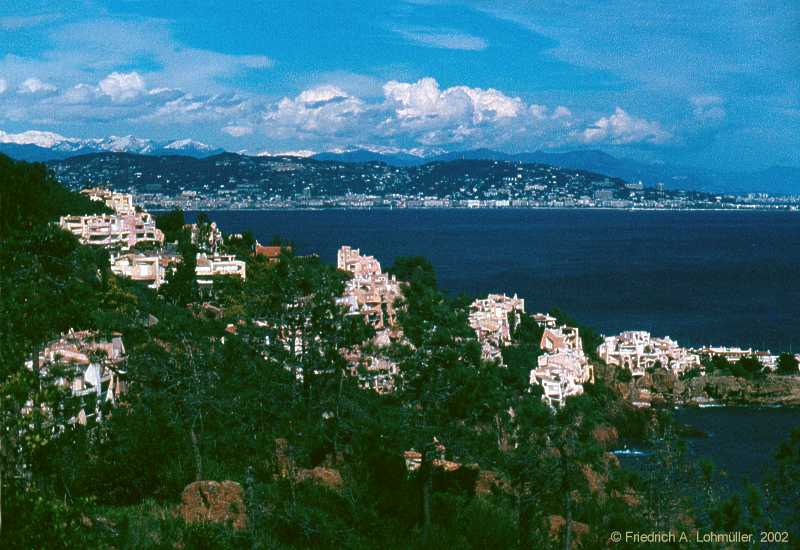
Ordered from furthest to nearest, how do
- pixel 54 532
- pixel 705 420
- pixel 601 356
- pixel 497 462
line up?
pixel 601 356 < pixel 705 420 < pixel 497 462 < pixel 54 532

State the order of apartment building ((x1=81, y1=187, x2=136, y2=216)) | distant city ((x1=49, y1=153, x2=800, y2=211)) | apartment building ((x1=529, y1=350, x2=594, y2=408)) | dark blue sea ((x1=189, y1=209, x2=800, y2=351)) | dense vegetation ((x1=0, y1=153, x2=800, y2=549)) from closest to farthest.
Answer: dense vegetation ((x1=0, y1=153, x2=800, y2=549)) < apartment building ((x1=529, y1=350, x2=594, y2=408)) < apartment building ((x1=81, y1=187, x2=136, y2=216)) < dark blue sea ((x1=189, y1=209, x2=800, y2=351)) < distant city ((x1=49, y1=153, x2=800, y2=211))

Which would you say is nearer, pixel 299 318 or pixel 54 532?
pixel 54 532

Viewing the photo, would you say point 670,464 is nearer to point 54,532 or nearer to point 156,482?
point 156,482

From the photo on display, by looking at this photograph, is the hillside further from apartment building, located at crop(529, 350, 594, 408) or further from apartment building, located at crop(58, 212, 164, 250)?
apartment building, located at crop(529, 350, 594, 408)

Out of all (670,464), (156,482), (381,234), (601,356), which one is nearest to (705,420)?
(601,356)

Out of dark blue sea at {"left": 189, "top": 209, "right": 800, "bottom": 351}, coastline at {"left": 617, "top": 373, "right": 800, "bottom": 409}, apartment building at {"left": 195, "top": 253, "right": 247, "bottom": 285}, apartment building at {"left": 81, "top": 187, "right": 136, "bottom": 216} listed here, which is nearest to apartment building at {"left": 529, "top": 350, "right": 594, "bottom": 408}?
coastline at {"left": 617, "top": 373, "right": 800, "bottom": 409}

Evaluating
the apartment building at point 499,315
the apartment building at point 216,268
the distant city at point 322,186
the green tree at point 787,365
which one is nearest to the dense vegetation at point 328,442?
the apartment building at point 499,315

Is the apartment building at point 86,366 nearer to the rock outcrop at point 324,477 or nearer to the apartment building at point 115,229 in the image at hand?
the rock outcrop at point 324,477
